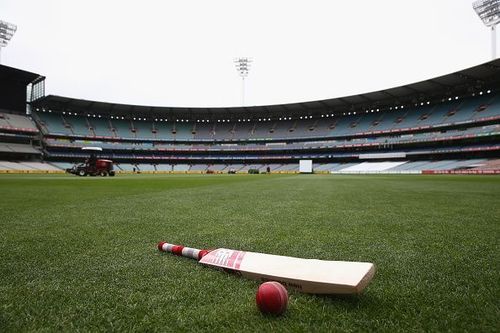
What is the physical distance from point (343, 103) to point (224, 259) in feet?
207

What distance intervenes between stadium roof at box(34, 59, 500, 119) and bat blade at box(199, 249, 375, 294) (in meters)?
51.1

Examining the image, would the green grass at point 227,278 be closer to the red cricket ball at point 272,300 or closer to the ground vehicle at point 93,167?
the red cricket ball at point 272,300

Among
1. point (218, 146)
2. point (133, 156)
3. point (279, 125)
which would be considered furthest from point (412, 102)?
point (133, 156)

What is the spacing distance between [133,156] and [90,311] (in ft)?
229

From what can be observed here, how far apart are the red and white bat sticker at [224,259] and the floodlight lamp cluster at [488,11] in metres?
56.7

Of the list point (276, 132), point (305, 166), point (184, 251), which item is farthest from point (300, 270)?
point (276, 132)

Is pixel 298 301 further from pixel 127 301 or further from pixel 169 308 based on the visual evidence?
pixel 127 301

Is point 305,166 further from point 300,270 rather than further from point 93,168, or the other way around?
point 300,270

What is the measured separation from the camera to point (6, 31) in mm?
49375

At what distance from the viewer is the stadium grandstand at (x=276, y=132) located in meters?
47.1

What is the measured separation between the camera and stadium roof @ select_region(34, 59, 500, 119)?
45.9 metres

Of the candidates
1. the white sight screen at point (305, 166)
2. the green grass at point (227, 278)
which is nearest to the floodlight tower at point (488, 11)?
the white sight screen at point (305, 166)

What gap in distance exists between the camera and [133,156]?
219 ft

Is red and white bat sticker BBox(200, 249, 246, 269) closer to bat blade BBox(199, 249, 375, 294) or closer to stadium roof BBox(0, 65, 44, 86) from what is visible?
bat blade BBox(199, 249, 375, 294)
